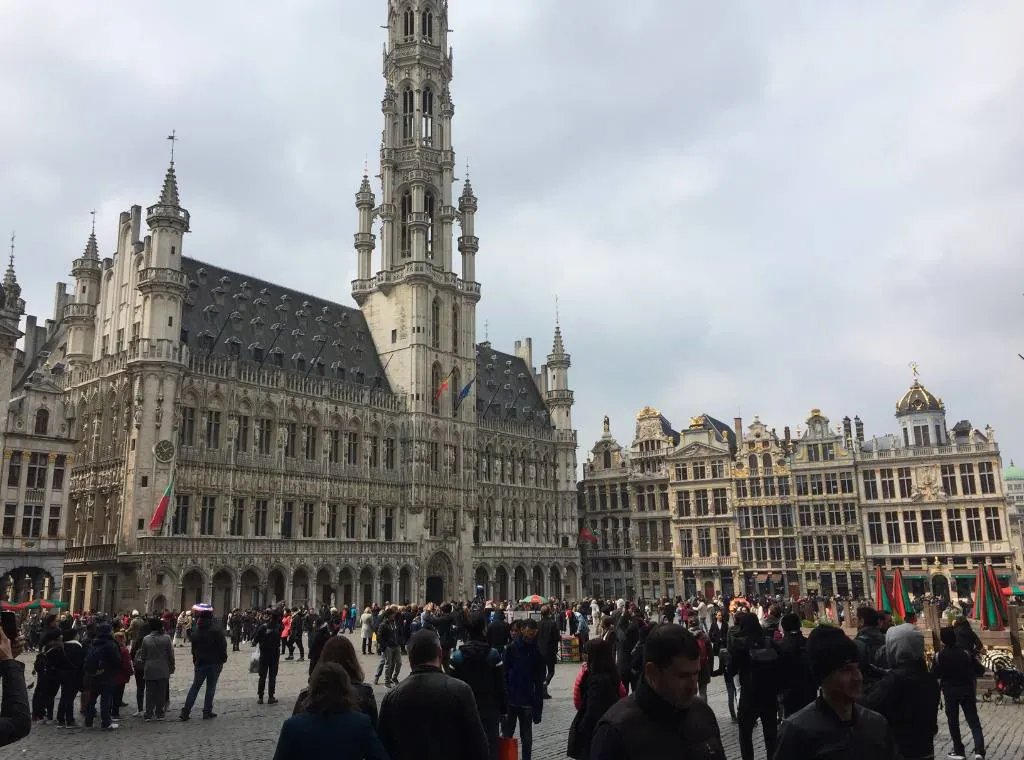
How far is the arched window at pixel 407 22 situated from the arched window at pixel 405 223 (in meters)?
14.7

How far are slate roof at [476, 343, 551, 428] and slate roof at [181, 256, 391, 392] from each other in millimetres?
10947

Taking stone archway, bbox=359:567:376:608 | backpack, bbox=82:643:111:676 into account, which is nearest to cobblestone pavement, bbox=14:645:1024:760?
backpack, bbox=82:643:111:676

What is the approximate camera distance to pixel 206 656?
14195 mm

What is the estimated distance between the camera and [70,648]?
43.9 ft

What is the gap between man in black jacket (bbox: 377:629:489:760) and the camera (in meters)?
5.26

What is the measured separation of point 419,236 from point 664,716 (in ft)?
195

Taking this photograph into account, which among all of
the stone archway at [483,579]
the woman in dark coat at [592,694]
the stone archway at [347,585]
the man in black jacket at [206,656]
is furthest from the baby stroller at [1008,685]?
the stone archway at [483,579]

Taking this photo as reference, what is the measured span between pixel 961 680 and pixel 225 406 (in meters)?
43.6

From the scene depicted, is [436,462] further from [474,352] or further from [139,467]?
[139,467]

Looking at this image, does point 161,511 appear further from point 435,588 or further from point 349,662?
point 349,662

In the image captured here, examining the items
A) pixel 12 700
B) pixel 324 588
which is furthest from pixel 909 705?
pixel 324 588

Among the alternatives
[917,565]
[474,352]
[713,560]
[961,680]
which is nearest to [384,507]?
[474,352]

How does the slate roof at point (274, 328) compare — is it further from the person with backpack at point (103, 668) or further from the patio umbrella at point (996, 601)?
the patio umbrella at point (996, 601)

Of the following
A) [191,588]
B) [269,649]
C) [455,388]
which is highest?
[455,388]
